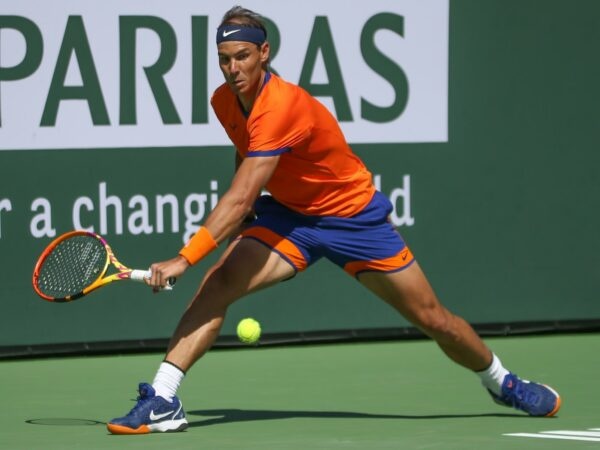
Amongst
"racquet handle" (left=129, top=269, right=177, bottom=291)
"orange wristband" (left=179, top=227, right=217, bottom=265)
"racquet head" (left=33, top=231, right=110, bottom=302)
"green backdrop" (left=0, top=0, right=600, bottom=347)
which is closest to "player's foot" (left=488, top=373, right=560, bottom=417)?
"orange wristband" (left=179, top=227, right=217, bottom=265)

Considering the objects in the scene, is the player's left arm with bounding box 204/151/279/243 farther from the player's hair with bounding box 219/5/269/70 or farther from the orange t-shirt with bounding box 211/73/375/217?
the player's hair with bounding box 219/5/269/70

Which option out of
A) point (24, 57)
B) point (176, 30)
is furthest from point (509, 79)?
point (24, 57)

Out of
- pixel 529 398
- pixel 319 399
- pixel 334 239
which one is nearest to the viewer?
pixel 334 239

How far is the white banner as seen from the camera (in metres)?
7.45

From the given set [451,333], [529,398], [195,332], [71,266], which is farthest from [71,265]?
[529,398]

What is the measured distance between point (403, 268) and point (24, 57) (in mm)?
2455

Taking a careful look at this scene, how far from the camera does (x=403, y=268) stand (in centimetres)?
588

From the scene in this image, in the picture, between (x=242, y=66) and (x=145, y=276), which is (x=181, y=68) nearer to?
(x=242, y=66)

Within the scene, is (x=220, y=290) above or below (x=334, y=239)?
below

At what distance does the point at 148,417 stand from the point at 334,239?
3.12ft

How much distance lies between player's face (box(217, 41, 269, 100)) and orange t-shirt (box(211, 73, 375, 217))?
0.05m

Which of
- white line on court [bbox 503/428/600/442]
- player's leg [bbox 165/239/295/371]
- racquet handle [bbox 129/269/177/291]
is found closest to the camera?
racquet handle [bbox 129/269/177/291]

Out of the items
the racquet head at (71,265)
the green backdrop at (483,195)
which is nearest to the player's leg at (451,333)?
the racquet head at (71,265)

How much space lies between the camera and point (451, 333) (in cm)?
595
